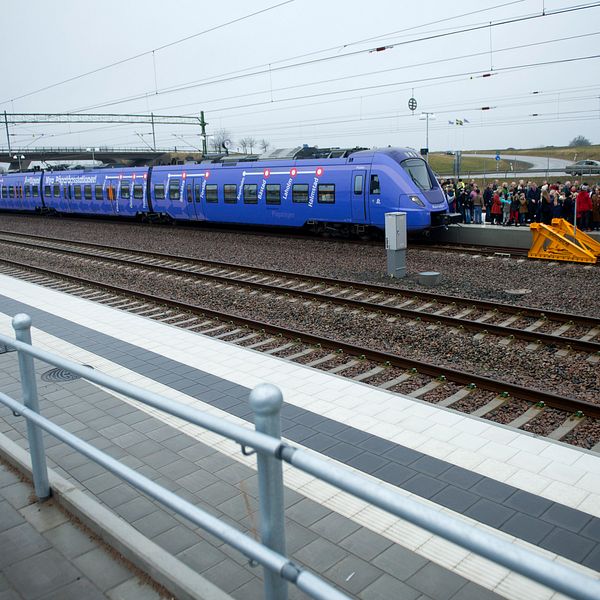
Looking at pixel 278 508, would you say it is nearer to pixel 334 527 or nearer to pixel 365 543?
pixel 365 543

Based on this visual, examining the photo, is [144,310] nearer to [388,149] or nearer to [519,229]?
[388,149]

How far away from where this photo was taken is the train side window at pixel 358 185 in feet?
63.3

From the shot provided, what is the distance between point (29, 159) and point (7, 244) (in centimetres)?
6642

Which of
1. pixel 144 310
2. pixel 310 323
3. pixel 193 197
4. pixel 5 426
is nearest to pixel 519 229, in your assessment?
pixel 310 323

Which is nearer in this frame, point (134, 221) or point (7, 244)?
point (7, 244)

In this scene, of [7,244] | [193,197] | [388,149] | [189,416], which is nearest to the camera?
[189,416]

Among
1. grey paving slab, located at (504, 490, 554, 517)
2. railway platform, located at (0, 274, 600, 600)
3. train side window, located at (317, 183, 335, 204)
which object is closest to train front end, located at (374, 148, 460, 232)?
train side window, located at (317, 183, 335, 204)

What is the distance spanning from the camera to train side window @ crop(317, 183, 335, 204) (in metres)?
20.1

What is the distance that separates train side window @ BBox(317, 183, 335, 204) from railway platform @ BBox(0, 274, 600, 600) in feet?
40.7

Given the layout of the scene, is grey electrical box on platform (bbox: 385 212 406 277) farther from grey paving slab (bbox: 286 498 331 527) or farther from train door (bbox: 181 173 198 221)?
train door (bbox: 181 173 198 221)

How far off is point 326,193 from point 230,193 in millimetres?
5203

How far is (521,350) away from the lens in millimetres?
8914

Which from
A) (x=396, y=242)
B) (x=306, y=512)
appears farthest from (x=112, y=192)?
(x=306, y=512)

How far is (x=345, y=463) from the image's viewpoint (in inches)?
212
